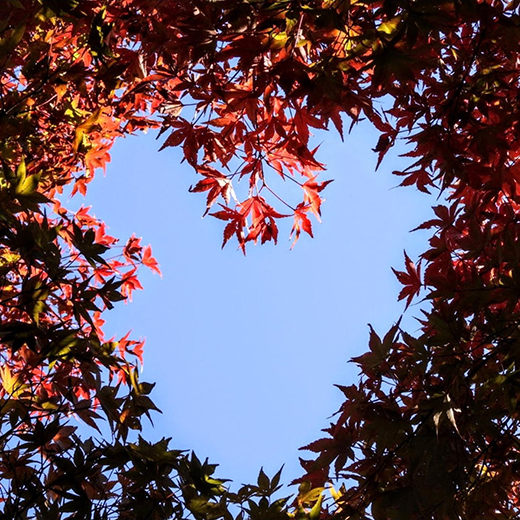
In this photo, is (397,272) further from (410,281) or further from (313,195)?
(313,195)

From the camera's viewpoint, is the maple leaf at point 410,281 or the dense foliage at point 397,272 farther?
the maple leaf at point 410,281

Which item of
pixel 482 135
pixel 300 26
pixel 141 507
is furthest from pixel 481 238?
pixel 141 507

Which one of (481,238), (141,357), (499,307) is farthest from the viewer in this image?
(141,357)

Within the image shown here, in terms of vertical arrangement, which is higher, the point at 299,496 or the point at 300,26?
the point at 300,26

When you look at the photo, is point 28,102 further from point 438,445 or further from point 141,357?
point 438,445

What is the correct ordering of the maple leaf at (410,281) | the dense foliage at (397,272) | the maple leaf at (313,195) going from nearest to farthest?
the dense foliage at (397,272), the maple leaf at (410,281), the maple leaf at (313,195)

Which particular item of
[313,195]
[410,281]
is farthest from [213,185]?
[410,281]

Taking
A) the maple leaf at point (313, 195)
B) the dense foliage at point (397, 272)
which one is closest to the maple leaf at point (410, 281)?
the dense foliage at point (397, 272)

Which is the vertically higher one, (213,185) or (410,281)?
(213,185)

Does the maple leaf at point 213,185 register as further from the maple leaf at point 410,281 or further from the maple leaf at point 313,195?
the maple leaf at point 410,281

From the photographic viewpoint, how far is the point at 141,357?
12.0ft

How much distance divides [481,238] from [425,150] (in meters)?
0.46

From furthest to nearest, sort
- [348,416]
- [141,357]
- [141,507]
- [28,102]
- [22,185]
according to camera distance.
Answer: [141,357] → [28,102] → [348,416] → [141,507] → [22,185]

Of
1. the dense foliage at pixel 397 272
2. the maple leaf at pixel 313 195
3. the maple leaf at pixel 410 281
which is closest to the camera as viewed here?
the dense foliage at pixel 397 272
